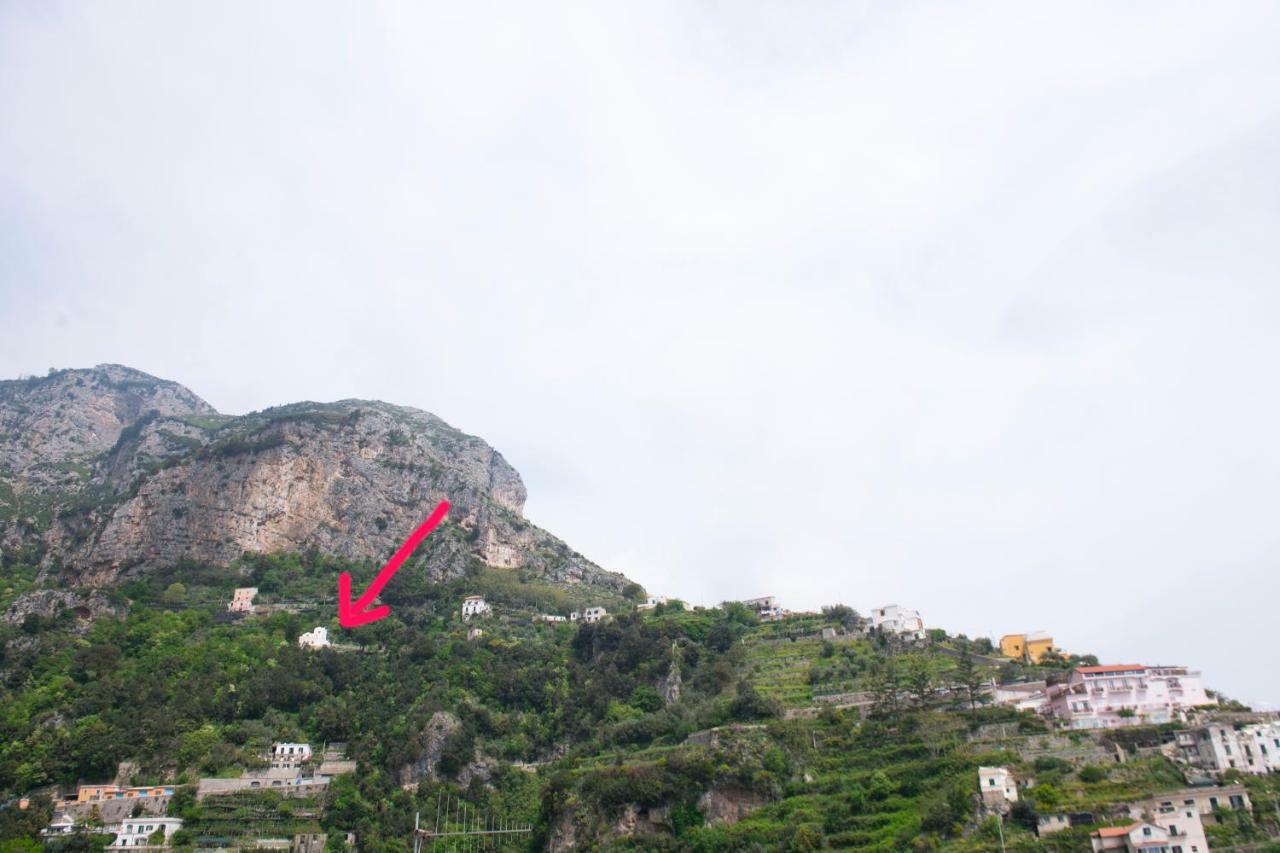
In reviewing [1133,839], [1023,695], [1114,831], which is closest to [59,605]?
[1023,695]

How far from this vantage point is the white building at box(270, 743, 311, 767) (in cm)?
5050

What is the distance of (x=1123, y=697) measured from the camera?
4144 cm

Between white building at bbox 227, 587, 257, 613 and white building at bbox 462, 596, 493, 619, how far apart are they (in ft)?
51.6

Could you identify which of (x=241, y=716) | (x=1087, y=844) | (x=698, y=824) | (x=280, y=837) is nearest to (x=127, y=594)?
(x=241, y=716)

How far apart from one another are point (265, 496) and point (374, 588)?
1541 centimetres

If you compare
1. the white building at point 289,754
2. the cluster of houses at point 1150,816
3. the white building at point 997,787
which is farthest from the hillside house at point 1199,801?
the white building at point 289,754

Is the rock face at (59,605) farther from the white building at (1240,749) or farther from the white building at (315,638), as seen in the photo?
the white building at (1240,749)

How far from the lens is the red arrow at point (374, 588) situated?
227ft

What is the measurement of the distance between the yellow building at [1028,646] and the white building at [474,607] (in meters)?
38.2

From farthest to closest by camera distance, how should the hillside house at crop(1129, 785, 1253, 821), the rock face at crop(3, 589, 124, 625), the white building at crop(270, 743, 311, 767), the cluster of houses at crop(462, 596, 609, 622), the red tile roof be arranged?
the cluster of houses at crop(462, 596, 609, 622), the rock face at crop(3, 589, 124, 625), the white building at crop(270, 743, 311, 767), the hillside house at crop(1129, 785, 1253, 821), the red tile roof

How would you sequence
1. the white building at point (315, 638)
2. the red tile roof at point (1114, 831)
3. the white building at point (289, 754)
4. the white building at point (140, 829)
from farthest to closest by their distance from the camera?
the white building at point (315, 638) → the white building at point (289, 754) → the white building at point (140, 829) → the red tile roof at point (1114, 831)

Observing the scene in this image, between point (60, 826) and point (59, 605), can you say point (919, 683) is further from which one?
point (59, 605)

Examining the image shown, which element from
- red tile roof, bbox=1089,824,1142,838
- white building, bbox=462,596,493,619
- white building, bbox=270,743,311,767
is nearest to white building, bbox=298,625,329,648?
white building, bbox=462,596,493,619

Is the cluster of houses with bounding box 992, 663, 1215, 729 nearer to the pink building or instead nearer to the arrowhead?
the pink building
